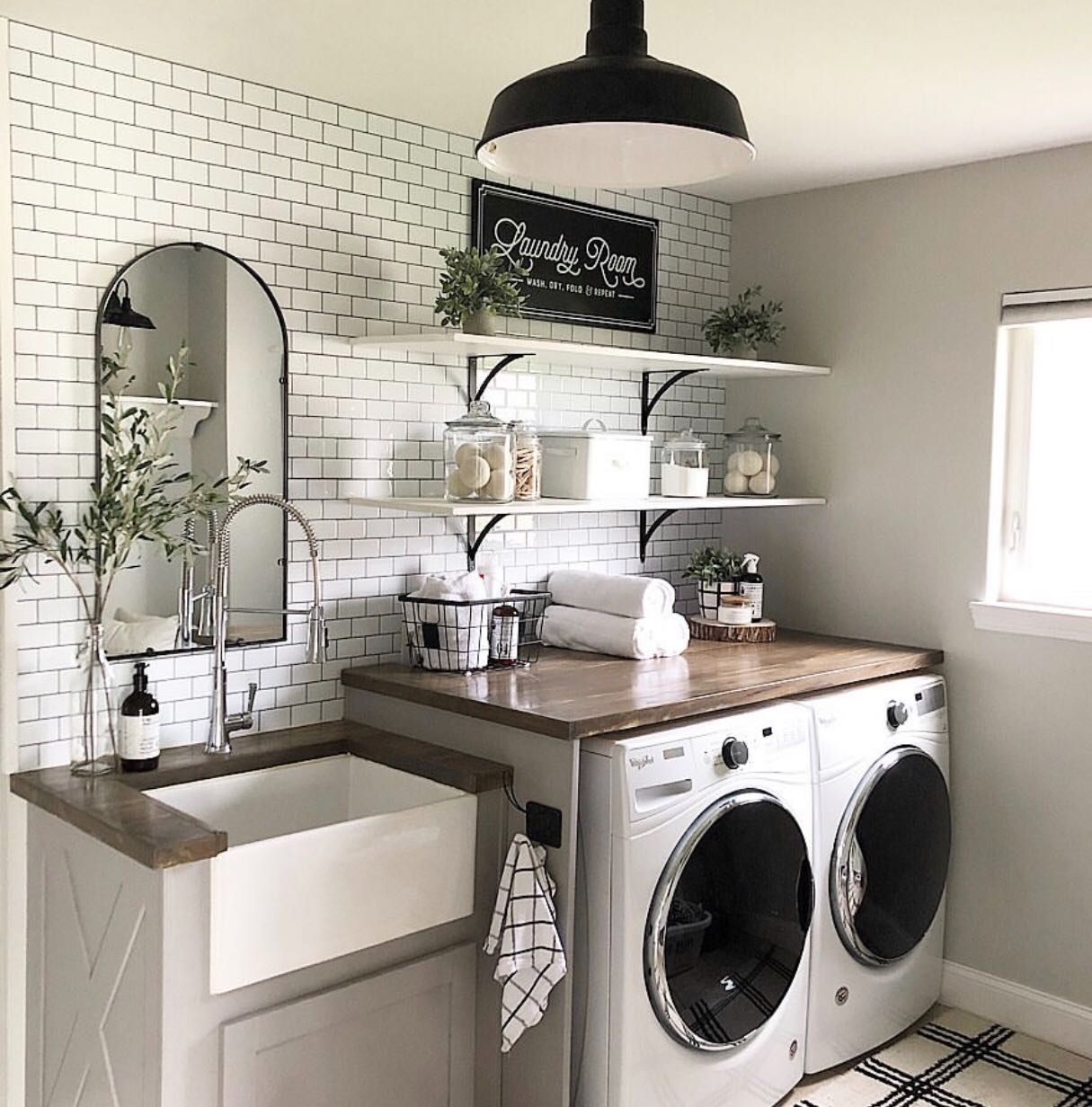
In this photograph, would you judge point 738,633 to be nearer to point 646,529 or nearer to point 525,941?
point 646,529

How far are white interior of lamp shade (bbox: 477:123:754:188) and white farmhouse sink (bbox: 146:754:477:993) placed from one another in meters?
1.17

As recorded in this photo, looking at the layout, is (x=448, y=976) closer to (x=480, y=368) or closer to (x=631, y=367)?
(x=480, y=368)

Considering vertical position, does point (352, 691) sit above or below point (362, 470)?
below

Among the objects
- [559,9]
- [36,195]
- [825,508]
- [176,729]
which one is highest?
[559,9]

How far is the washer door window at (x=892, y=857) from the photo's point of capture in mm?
3004

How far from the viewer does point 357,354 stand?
115 inches

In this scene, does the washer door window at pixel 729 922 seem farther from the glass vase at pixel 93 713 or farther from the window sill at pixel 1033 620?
the glass vase at pixel 93 713

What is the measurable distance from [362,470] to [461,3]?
3.74 ft

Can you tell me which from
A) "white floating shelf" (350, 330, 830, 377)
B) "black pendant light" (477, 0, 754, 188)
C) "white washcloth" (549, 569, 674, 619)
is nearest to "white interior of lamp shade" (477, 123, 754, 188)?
"black pendant light" (477, 0, 754, 188)

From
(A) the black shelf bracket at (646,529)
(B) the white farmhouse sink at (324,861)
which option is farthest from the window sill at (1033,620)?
(B) the white farmhouse sink at (324,861)

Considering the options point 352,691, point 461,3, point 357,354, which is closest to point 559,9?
point 461,3

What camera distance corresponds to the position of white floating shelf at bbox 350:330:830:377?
2.70m

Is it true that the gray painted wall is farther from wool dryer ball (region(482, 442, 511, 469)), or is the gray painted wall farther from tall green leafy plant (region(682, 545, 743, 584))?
wool dryer ball (region(482, 442, 511, 469))

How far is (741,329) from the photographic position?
11.6 feet
